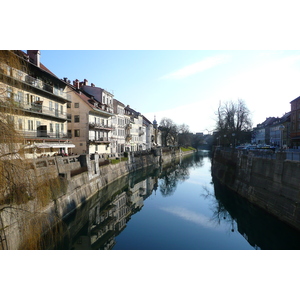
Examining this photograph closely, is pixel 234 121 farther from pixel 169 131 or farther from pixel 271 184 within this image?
pixel 169 131

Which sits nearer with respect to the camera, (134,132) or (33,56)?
(33,56)

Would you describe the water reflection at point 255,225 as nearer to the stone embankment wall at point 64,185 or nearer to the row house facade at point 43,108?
the stone embankment wall at point 64,185

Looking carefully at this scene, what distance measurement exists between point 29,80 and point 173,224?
1779cm

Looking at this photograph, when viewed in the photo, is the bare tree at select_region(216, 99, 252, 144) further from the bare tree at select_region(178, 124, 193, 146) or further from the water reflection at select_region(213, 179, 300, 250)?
the bare tree at select_region(178, 124, 193, 146)

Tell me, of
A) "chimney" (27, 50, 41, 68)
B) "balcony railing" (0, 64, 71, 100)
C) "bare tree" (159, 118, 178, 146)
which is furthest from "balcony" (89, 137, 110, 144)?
"bare tree" (159, 118, 178, 146)

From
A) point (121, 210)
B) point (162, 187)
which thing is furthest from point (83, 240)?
point (162, 187)

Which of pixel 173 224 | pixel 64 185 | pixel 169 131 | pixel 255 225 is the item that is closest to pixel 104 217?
pixel 64 185

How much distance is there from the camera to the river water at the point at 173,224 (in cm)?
1465

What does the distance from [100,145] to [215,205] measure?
2435 centimetres

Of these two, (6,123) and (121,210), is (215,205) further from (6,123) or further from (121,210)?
(6,123)

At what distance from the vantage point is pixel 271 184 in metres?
19.0

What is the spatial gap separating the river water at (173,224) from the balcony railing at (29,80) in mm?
6855

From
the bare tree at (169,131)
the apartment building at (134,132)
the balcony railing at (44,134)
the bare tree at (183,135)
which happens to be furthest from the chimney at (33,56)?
the bare tree at (183,135)

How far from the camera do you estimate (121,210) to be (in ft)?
74.1
